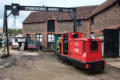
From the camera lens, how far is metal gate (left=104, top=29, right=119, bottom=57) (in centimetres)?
1002

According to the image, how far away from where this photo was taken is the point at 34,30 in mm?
21484

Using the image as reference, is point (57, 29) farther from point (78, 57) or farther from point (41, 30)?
point (78, 57)

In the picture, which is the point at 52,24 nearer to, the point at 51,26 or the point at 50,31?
the point at 51,26

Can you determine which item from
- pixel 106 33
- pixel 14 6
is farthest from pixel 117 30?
pixel 14 6

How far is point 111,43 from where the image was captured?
33.1 feet

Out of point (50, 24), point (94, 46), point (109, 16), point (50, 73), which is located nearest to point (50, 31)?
point (50, 24)

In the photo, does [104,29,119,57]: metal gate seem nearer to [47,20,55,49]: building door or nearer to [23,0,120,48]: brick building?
[23,0,120,48]: brick building

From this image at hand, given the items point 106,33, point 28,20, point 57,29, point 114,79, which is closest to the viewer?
point 114,79

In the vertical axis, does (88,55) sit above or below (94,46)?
below

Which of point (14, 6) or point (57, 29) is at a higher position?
point (14, 6)

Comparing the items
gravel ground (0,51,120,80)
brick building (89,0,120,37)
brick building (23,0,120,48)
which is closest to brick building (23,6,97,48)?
brick building (23,0,120,48)

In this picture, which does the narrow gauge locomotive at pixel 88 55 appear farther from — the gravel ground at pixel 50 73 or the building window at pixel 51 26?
the building window at pixel 51 26

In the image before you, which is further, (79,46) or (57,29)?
(57,29)

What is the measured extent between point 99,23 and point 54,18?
9.17m
